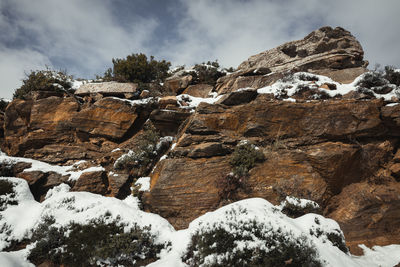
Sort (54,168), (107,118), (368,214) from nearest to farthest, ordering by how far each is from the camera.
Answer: (368,214) < (54,168) < (107,118)

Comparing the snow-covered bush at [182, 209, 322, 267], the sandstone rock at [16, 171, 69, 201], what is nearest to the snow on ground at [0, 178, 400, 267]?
the snow-covered bush at [182, 209, 322, 267]

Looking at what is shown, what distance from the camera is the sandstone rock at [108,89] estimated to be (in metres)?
12.4

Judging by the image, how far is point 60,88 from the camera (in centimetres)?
1286

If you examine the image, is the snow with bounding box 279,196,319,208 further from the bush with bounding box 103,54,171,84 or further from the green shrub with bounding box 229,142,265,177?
the bush with bounding box 103,54,171,84

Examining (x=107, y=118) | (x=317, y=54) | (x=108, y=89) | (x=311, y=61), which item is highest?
(x=317, y=54)

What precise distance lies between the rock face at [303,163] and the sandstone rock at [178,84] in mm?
5844

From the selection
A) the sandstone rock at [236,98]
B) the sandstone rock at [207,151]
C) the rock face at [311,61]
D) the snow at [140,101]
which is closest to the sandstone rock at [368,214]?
the sandstone rock at [207,151]

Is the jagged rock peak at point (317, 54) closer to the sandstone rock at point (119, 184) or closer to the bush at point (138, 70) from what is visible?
the bush at point (138, 70)

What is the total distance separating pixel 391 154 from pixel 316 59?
8.34 m

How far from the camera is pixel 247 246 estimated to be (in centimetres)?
409

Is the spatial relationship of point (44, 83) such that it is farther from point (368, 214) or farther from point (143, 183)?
point (368, 214)

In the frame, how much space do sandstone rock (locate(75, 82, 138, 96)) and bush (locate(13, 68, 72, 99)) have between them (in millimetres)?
1325

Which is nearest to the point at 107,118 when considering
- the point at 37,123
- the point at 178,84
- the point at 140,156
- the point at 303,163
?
the point at 140,156

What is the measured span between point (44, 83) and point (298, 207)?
16542mm
